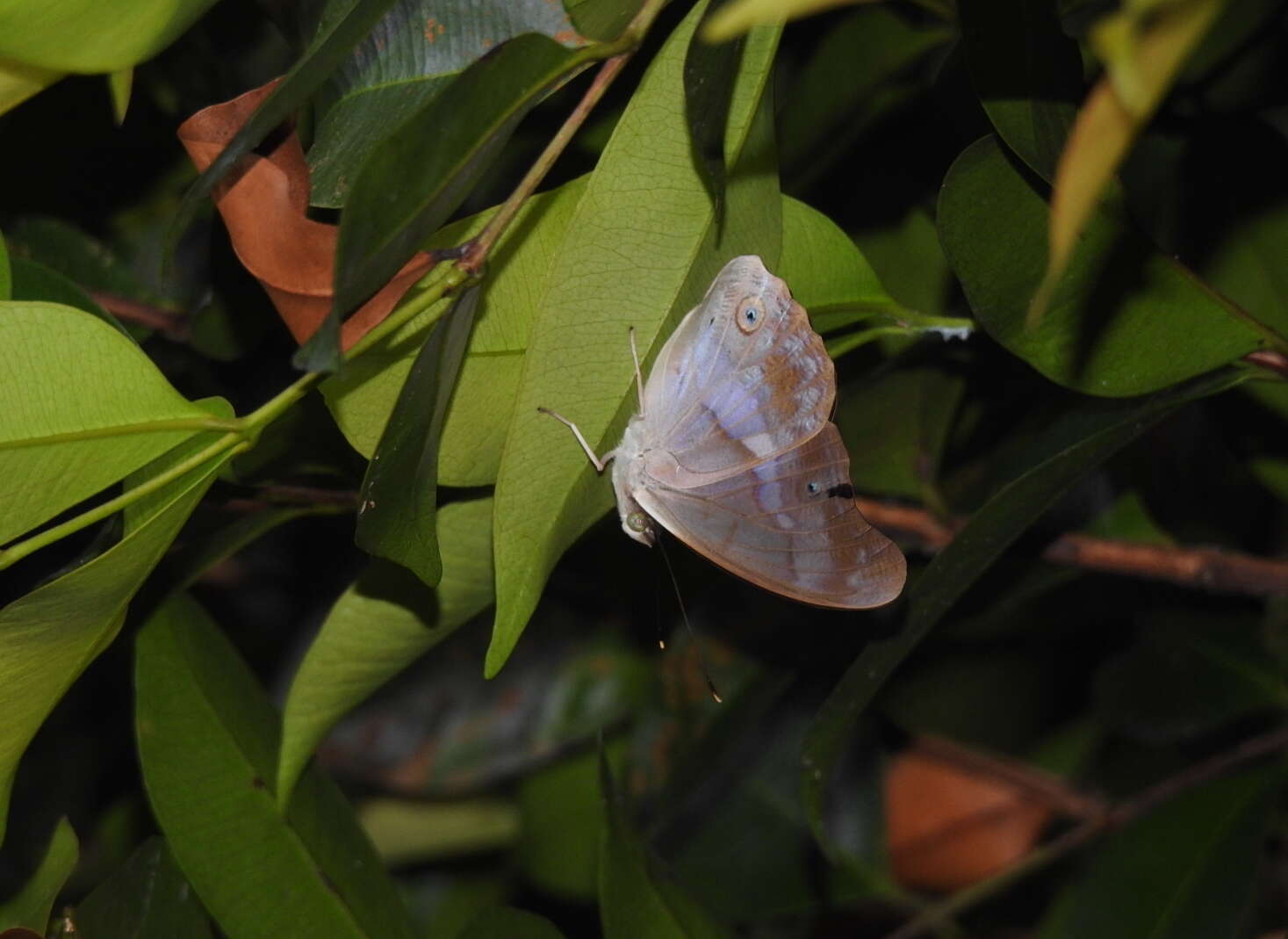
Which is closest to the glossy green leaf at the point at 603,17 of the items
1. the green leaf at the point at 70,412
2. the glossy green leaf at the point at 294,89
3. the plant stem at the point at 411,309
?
the plant stem at the point at 411,309

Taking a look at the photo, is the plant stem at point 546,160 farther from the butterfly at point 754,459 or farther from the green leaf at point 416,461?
the butterfly at point 754,459

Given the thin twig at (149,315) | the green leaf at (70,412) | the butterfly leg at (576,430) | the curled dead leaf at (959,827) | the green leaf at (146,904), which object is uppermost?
the green leaf at (70,412)

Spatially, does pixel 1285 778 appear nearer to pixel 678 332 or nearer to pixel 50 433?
pixel 678 332

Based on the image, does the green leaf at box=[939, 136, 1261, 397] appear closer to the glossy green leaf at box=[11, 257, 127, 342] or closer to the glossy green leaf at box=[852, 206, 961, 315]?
the glossy green leaf at box=[852, 206, 961, 315]

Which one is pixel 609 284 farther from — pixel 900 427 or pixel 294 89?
pixel 900 427

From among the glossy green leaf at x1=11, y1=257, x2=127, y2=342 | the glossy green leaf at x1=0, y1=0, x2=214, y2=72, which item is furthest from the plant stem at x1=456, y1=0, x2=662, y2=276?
the glossy green leaf at x1=11, y1=257, x2=127, y2=342

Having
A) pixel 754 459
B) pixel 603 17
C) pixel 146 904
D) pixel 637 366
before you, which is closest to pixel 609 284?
pixel 637 366
